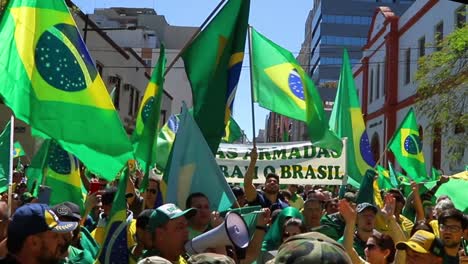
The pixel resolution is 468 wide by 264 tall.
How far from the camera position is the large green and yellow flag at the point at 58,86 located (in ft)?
17.7

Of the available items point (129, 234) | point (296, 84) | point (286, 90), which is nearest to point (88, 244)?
point (129, 234)

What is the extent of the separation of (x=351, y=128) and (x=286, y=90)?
91.1 inches

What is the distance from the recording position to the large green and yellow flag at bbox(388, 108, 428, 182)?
454 inches

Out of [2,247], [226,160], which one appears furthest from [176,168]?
[226,160]

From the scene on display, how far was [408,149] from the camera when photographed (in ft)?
38.1

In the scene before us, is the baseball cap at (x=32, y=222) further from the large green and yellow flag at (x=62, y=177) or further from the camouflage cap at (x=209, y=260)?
the large green and yellow flag at (x=62, y=177)

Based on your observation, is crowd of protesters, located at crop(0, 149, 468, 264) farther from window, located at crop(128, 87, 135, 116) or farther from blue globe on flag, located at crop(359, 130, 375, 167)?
window, located at crop(128, 87, 135, 116)

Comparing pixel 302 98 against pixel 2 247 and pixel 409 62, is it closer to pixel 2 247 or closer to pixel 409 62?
pixel 2 247

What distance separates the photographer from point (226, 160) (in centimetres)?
957

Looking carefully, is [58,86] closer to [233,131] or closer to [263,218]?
[263,218]

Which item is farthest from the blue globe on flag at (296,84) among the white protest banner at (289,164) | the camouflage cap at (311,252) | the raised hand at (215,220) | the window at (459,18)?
the window at (459,18)

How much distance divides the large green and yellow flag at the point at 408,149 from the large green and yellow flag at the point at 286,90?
3.45 meters

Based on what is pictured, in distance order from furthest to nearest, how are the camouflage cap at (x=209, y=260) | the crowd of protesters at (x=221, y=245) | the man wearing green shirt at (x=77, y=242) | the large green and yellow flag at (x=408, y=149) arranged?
the large green and yellow flag at (x=408, y=149) → the man wearing green shirt at (x=77, y=242) → the crowd of protesters at (x=221, y=245) → the camouflage cap at (x=209, y=260)

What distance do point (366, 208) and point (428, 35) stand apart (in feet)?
77.9
